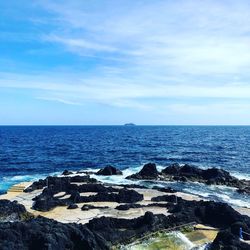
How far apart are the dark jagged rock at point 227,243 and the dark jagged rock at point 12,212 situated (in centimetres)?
1730

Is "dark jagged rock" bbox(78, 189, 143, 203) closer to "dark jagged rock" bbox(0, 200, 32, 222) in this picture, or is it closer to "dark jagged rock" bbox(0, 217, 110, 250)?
"dark jagged rock" bbox(0, 200, 32, 222)

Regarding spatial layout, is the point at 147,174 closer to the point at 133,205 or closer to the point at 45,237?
the point at 133,205

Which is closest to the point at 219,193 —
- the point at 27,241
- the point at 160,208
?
the point at 160,208

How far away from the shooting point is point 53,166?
3140 inches

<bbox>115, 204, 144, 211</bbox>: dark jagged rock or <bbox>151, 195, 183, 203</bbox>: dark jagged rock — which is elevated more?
<bbox>151, 195, 183, 203</bbox>: dark jagged rock

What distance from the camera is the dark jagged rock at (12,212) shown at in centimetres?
3509

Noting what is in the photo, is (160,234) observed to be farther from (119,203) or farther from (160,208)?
(119,203)

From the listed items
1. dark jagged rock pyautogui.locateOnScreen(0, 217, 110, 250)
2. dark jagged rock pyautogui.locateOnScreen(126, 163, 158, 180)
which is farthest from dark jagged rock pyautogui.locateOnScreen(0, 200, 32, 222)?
dark jagged rock pyautogui.locateOnScreen(126, 163, 158, 180)

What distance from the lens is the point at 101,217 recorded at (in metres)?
32.6

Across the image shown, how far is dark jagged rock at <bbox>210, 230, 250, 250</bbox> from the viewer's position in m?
26.3

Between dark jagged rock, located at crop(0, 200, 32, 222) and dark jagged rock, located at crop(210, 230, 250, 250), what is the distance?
17.3 meters

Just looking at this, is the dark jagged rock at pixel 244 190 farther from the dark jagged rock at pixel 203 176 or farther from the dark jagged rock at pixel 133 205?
the dark jagged rock at pixel 133 205

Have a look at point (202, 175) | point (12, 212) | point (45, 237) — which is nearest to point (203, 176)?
point (202, 175)

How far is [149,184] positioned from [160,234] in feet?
83.8
